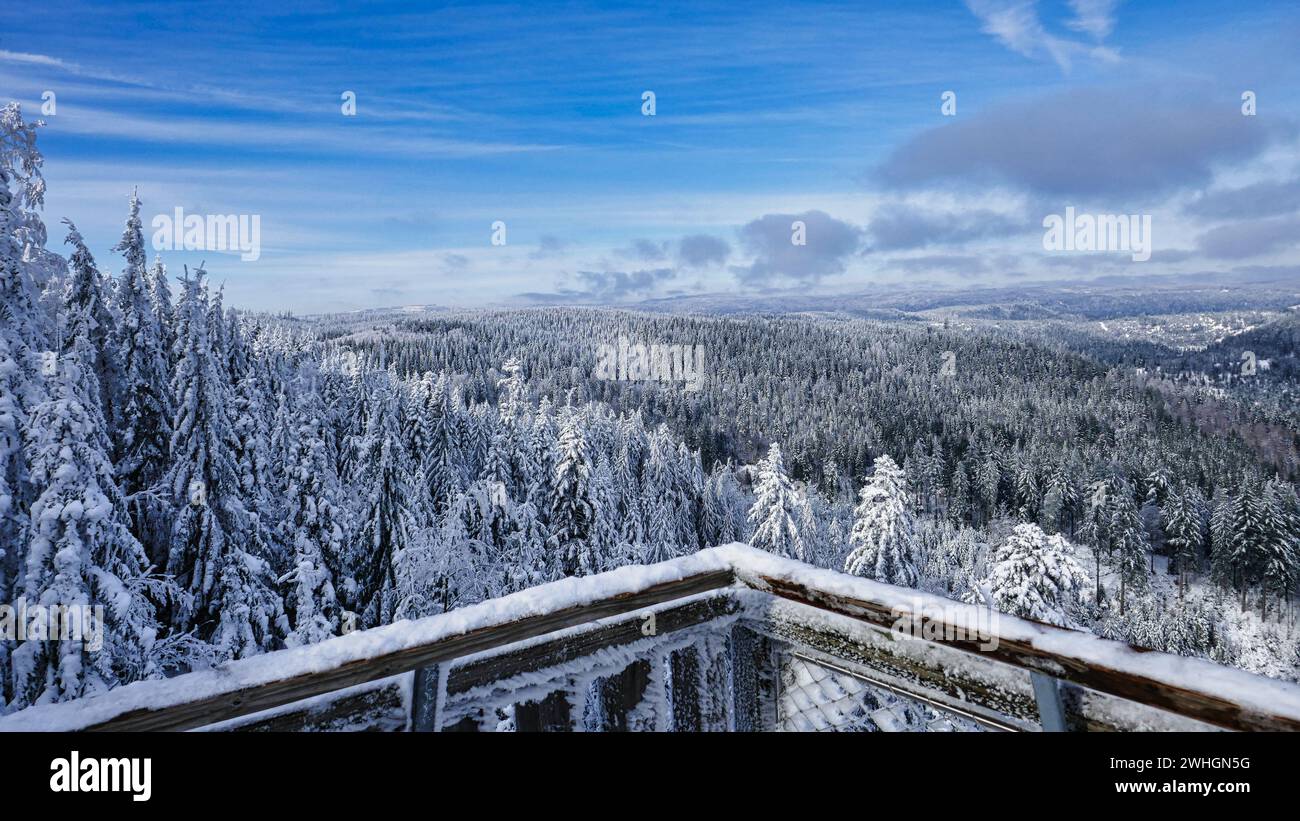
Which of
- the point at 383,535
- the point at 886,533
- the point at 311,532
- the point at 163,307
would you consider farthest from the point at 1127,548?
the point at 163,307

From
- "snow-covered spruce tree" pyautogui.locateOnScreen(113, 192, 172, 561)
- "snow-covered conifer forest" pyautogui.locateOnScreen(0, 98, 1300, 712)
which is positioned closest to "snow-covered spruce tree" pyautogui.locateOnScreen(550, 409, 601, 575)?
"snow-covered conifer forest" pyautogui.locateOnScreen(0, 98, 1300, 712)

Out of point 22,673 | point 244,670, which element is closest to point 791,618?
point 244,670

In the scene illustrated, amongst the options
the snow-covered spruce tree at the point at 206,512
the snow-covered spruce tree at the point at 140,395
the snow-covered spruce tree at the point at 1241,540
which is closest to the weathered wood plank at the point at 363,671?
the snow-covered spruce tree at the point at 206,512

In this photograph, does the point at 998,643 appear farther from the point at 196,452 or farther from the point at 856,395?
the point at 856,395

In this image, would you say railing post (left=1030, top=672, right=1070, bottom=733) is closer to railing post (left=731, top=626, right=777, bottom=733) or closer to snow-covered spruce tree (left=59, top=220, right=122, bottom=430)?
railing post (left=731, top=626, right=777, bottom=733)

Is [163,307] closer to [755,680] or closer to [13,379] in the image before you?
[13,379]

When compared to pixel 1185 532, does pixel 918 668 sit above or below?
above
